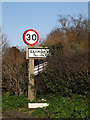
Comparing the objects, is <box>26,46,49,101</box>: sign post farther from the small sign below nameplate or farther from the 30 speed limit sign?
the 30 speed limit sign

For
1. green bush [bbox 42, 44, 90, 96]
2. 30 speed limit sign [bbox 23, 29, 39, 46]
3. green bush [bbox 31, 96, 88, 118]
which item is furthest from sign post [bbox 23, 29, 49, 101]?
green bush [bbox 31, 96, 88, 118]

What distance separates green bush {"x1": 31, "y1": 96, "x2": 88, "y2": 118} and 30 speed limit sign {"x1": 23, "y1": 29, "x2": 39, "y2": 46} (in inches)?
118

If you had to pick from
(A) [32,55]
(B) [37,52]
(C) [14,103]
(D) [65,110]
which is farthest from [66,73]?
(C) [14,103]

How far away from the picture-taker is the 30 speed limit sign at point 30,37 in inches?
401

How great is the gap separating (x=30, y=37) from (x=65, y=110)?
12.7ft

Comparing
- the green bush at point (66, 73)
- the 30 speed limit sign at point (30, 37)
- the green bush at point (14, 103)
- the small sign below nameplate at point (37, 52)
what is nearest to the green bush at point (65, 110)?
the green bush at point (66, 73)

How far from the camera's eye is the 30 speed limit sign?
10195 millimetres

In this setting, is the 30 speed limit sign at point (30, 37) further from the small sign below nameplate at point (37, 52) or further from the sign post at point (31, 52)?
the small sign below nameplate at point (37, 52)

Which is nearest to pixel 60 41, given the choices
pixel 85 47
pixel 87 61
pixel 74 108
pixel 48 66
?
pixel 48 66

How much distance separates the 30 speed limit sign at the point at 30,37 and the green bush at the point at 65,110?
300cm

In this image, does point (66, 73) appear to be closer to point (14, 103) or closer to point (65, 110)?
point (65, 110)

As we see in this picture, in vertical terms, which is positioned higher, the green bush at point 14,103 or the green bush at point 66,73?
the green bush at point 66,73

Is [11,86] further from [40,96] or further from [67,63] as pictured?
[67,63]

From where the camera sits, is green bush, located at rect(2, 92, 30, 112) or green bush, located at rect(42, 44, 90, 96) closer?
green bush, located at rect(42, 44, 90, 96)
